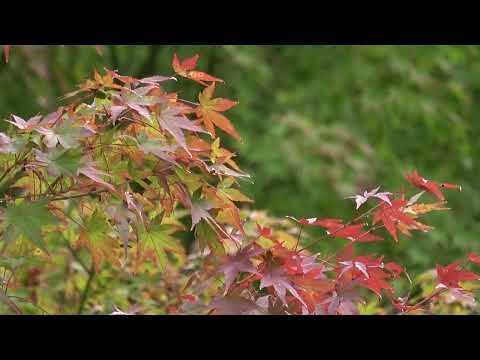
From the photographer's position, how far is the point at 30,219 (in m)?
1.45

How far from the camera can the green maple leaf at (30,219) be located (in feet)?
4.71

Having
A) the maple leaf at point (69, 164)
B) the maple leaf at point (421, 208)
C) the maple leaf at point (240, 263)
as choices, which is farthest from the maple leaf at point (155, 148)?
the maple leaf at point (421, 208)

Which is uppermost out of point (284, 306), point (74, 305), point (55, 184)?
point (55, 184)

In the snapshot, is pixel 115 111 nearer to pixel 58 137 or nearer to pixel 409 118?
pixel 58 137

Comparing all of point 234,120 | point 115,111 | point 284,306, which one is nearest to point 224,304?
point 284,306

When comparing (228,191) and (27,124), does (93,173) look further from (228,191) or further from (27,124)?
(228,191)

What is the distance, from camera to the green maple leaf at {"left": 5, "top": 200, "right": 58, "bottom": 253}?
1437mm

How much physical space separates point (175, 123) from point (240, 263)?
0.29 m

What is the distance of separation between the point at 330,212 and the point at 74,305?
12.6 feet

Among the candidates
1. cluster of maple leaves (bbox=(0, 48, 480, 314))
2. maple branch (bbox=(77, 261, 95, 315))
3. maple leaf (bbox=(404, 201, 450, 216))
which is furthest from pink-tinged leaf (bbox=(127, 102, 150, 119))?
maple branch (bbox=(77, 261, 95, 315))

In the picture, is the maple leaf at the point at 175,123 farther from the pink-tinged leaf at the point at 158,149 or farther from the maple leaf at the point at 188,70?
the maple leaf at the point at 188,70

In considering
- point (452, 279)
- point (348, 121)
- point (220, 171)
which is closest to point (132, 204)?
point (220, 171)

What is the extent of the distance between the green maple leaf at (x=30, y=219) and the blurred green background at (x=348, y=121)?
15.6ft
